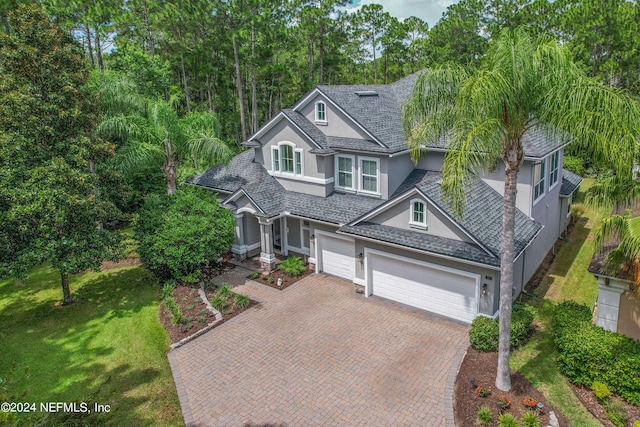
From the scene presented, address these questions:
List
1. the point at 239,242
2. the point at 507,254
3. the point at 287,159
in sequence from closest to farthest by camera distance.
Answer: the point at 507,254 → the point at 287,159 → the point at 239,242

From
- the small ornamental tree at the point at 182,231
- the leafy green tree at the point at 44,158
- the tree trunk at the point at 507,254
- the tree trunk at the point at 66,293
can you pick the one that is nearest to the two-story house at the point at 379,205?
the small ornamental tree at the point at 182,231

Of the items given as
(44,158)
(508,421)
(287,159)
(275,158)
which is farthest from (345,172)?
(508,421)

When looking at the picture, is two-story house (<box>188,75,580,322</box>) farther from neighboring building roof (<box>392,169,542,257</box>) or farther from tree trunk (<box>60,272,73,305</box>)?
tree trunk (<box>60,272,73,305</box>)

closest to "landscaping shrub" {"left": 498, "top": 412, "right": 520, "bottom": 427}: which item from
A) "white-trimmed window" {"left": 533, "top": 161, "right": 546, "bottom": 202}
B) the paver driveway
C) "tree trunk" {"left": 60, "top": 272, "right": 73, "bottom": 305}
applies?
the paver driveway

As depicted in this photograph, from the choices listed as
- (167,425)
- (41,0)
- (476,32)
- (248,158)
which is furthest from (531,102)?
(476,32)

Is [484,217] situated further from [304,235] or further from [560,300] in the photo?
[304,235]
